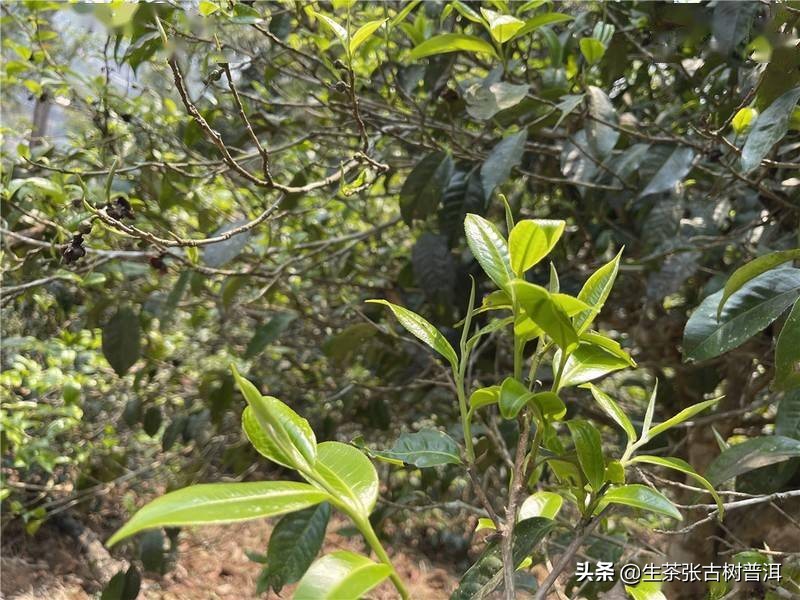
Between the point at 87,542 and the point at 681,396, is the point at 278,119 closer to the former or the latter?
the point at 681,396

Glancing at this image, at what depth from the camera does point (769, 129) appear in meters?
0.69

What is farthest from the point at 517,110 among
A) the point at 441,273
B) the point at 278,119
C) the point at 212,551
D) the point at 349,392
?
the point at 212,551

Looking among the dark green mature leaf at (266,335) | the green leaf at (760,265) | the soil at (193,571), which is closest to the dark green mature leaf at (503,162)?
the green leaf at (760,265)

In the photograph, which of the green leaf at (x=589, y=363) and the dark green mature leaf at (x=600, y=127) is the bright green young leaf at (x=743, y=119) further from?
the green leaf at (x=589, y=363)

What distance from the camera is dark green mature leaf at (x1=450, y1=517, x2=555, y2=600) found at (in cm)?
48

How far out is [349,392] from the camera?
4.68 ft

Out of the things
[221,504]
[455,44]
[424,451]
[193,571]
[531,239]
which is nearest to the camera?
[221,504]

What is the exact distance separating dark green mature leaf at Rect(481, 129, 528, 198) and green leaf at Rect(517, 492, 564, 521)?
0.50 metres

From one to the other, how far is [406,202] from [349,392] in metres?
0.51

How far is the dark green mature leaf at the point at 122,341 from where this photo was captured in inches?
48.1

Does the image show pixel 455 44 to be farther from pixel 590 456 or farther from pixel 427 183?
pixel 590 456

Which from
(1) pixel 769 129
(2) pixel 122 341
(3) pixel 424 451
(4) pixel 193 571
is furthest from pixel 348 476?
(4) pixel 193 571

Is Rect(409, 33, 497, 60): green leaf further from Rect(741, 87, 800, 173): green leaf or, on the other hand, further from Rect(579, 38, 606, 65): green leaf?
Rect(741, 87, 800, 173): green leaf

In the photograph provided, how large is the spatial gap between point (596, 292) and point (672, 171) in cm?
59
